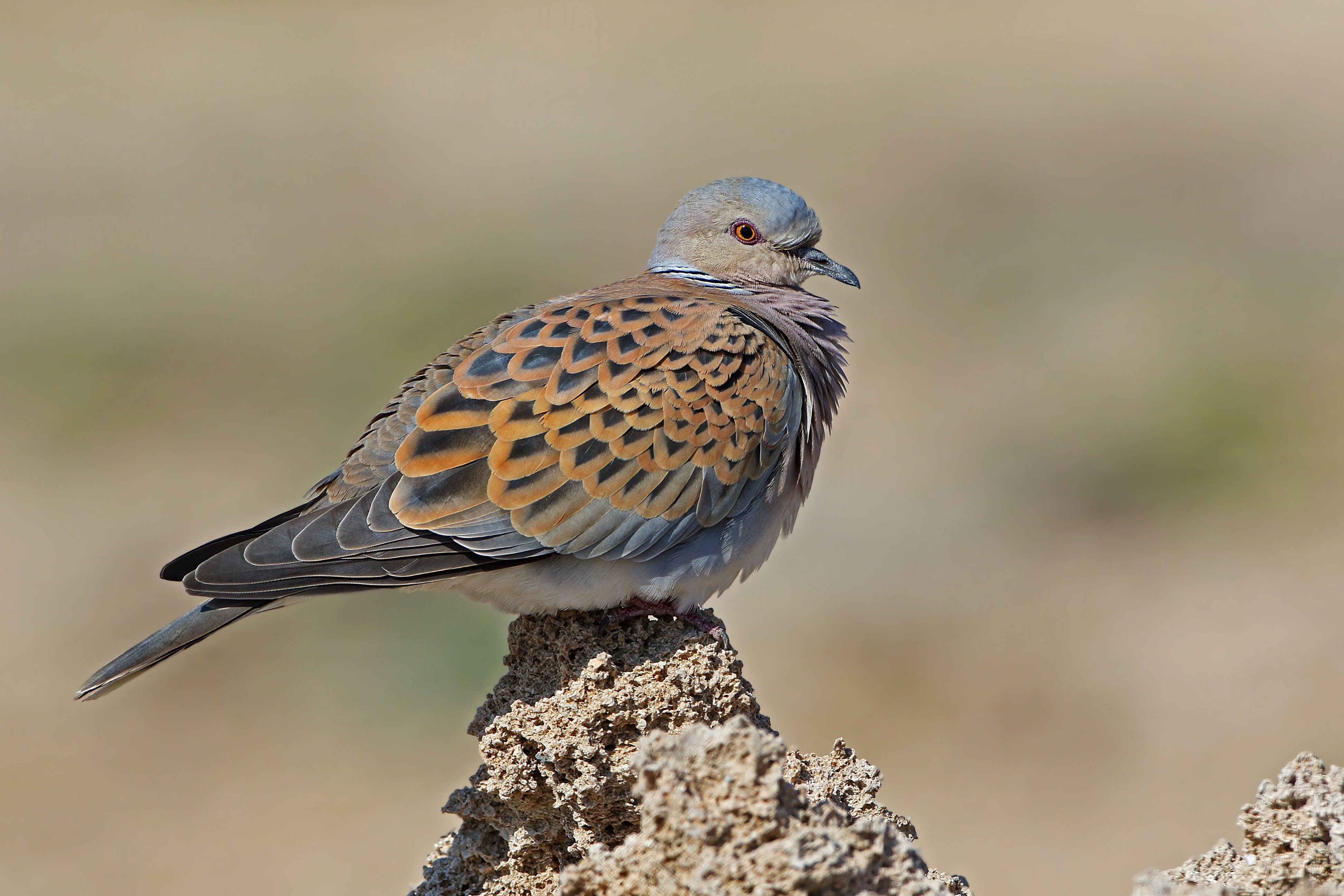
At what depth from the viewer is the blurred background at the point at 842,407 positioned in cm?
989

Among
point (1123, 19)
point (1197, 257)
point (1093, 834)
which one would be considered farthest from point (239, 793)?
point (1123, 19)

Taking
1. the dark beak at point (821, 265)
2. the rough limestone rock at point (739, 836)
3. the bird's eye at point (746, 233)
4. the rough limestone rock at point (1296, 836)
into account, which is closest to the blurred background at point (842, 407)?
the dark beak at point (821, 265)

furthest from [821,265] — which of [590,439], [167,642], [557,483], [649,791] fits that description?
[649,791]

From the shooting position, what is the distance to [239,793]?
32.7ft

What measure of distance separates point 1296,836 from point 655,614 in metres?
1.88

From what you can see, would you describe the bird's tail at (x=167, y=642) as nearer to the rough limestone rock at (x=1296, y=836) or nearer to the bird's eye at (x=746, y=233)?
the bird's eye at (x=746, y=233)

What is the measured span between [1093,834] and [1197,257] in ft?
27.2

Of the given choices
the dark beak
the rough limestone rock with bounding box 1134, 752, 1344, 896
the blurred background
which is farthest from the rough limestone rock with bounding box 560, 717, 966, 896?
the blurred background

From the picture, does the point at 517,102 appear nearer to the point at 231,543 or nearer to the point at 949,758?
the point at 949,758

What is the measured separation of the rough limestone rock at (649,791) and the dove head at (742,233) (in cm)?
188

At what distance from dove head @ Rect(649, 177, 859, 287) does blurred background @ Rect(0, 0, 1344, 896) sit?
4827 mm

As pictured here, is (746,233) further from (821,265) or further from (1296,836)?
(1296,836)

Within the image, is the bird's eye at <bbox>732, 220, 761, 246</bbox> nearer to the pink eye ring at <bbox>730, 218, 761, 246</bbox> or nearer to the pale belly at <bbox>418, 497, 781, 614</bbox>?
the pink eye ring at <bbox>730, 218, 761, 246</bbox>

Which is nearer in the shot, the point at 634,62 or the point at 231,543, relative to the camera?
the point at 231,543
